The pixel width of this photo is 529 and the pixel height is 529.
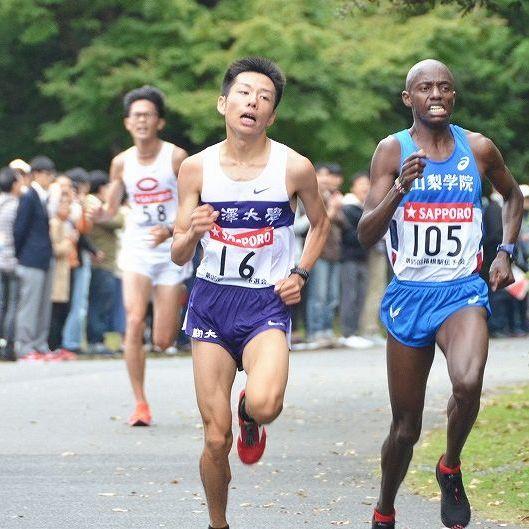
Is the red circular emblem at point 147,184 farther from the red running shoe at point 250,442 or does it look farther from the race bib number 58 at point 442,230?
the race bib number 58 at point 442,230

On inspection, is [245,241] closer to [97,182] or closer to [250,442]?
[250,442]

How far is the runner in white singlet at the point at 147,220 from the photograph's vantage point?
41.2 ft

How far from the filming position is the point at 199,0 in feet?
88.4

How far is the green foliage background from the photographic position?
83.0 feet

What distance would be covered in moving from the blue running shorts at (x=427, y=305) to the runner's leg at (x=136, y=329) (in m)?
4.71

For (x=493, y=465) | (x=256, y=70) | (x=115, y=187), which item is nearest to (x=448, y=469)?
(x=256, y=70)

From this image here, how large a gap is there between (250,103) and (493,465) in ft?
11.4

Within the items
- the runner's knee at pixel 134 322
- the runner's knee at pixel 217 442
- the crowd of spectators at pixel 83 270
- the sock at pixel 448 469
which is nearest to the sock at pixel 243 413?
the runner's knee at pixel 217 442

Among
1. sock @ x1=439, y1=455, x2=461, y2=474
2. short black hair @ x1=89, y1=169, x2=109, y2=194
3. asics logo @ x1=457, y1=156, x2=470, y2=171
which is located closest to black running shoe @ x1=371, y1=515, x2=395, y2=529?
sock @ x1=439, y1=455, x2=461, y2=474

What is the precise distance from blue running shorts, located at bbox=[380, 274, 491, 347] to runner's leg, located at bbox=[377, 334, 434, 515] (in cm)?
7

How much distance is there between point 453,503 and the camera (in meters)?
8.02

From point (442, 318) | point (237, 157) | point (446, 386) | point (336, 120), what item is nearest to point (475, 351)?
point (442, 318)

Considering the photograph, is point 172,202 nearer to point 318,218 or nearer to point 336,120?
point 318,218

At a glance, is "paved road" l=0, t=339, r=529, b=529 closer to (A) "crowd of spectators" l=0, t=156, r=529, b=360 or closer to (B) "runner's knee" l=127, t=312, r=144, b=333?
(B) "runner's knee" l=127, t=312, r=144, b=333
